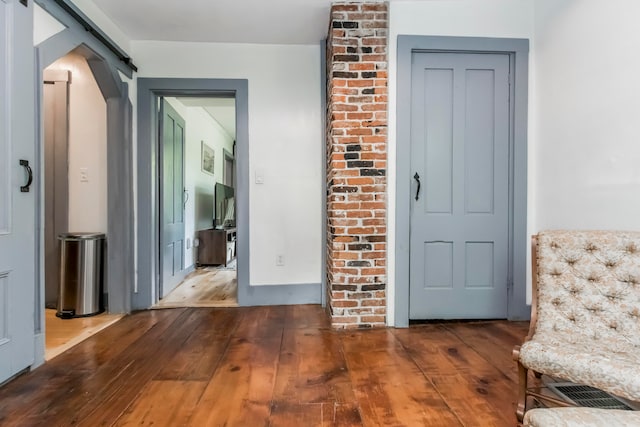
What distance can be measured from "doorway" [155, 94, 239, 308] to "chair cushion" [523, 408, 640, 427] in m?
2.73

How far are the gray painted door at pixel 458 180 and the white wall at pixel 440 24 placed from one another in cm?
19

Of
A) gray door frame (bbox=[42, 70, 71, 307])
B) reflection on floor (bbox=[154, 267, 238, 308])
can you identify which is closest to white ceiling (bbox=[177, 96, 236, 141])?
gray door frame (bbox=[42, 70, 71, 307])

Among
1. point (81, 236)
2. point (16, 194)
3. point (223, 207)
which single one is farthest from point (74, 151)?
point (223, 207)

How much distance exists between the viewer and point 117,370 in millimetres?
1924

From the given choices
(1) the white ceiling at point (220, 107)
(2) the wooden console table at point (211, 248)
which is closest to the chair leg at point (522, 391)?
(1) the white ceiling at point (220, 107)

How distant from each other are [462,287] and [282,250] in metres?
1.63

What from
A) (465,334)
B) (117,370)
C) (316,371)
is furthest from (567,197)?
(117,370)

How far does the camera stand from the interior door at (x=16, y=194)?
1.72 m

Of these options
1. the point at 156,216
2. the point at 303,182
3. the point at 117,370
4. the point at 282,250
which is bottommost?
the point at 117,370

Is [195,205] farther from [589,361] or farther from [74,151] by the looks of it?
[589,361]

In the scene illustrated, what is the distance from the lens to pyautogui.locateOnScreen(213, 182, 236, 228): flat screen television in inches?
215

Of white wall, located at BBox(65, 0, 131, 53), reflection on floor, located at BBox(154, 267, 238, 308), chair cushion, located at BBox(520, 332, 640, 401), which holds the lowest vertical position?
reflection on floor, located at BBox(154, 267, 238, 308)

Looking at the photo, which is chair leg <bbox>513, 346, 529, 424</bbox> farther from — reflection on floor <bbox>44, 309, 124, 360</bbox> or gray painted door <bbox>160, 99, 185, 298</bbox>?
gray painted door <bbox>160, 99, 185, 298</bbox>

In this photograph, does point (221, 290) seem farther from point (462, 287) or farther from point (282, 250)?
point (462, 287)
